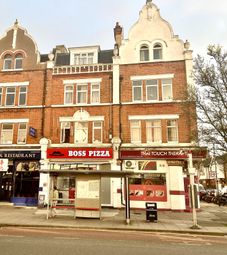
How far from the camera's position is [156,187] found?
23.7 meters

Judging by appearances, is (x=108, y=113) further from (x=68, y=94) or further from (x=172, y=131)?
(x=172, y=131)

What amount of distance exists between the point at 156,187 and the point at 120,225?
8.76 metres

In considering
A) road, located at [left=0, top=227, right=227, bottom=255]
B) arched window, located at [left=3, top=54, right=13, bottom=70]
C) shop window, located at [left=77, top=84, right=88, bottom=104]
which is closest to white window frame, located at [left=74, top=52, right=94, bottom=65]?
shop window, located at [left=77, top=84, right=88, bottom=104]

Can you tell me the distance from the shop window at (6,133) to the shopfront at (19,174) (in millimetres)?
1208

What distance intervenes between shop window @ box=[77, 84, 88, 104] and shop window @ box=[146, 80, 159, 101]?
5459mm

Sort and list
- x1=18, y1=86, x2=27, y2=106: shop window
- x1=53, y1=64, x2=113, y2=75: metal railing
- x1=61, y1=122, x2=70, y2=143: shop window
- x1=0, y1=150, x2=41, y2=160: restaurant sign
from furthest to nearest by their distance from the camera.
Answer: x1=18, y1=86, x2=27, y2=106: shop window < x1=53, y1=64, x2=113, y2=75: metal railing < x1=61, y1=122, x2=70, y2=143: shop window < x1=0, y1=150, x2=41, y2=160: restaurant sign

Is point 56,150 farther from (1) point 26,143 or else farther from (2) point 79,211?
(2) point 79,211

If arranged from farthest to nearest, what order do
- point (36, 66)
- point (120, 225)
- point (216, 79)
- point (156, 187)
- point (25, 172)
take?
point (36, 66)
point (25, 172)
point (156, 187)
point (216, 79)
point (120, 225)

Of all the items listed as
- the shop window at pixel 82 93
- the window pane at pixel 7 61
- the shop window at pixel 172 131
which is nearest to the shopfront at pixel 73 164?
the shop window at pixel 82 93

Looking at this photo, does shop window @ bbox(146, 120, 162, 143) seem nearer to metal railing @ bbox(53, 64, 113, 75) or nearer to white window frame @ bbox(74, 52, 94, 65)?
metal railing @ bbox(53, 64, 113, 75)

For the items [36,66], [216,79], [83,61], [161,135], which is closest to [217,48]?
[216,79]

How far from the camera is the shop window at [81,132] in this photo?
25469 mm

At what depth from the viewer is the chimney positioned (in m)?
28.5

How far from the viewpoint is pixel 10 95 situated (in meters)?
27.2
